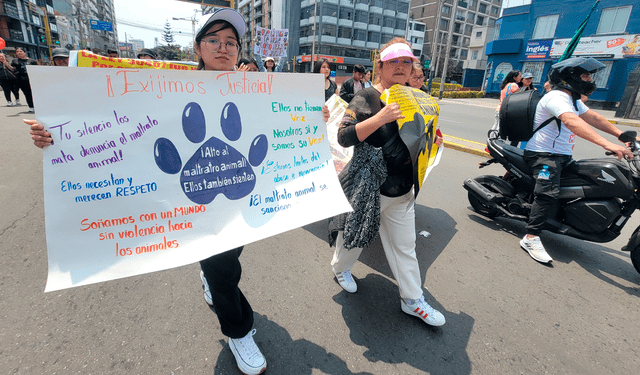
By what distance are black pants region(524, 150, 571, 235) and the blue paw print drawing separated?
9.50ft

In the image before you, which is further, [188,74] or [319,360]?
[319,360]

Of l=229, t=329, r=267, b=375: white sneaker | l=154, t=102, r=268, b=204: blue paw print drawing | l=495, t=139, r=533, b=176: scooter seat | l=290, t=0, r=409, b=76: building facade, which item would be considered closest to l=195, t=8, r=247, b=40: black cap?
l=154, t=102, r=268, b=204: blue paw print drawing

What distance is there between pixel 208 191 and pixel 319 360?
1176 millimetres

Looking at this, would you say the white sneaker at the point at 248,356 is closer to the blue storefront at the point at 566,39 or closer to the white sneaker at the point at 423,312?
the white sneaker at the point at 423,312

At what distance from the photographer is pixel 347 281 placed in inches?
100

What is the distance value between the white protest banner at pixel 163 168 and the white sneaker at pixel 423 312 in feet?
2.83

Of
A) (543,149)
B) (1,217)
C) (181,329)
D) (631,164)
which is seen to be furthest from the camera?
(1,217)

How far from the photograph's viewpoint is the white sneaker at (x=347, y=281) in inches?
99.2

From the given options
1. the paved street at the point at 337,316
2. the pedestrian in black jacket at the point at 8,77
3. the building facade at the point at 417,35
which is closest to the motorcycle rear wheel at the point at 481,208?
the paved street at the point at 337,316

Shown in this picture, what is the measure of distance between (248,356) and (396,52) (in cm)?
192

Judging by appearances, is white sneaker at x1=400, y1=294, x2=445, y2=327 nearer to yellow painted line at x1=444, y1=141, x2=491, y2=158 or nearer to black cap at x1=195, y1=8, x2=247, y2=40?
black cap at x1=195, y1=8, x2=247, y2=40

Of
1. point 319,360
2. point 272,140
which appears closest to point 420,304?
point 319,360

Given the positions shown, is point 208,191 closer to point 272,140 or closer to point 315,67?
point 272,140

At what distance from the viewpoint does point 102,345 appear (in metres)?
1.91
